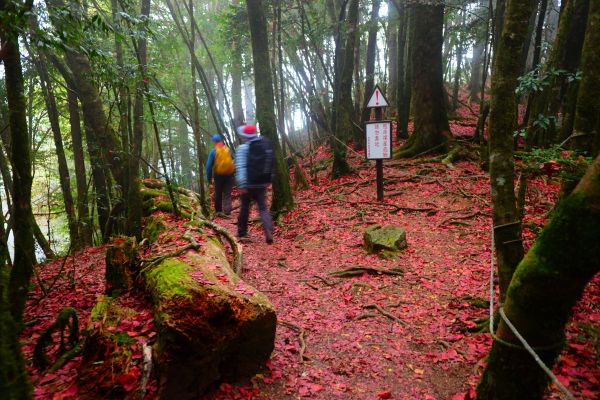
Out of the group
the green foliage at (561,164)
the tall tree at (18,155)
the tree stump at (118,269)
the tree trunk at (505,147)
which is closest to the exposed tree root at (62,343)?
the tall tree at (18,155)

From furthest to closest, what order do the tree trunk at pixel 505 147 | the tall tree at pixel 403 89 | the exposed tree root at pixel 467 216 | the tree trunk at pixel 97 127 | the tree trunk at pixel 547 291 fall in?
the tall tree at pixel 403 89 → the tree trunk at pixel 97 127 → the exposed tree root at pixel 467 216 → the tree trunk at pixel 505 147 → the tree trunk at pixel 547 291

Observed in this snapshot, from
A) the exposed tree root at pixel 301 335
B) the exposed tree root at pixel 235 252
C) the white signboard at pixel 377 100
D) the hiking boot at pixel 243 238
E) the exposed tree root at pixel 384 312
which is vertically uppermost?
the white signboard at pixel 377 100

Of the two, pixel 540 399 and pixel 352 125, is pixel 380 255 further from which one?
pixel 352 125

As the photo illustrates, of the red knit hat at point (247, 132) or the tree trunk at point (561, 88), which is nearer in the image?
the red knit hat at point (247, 132)

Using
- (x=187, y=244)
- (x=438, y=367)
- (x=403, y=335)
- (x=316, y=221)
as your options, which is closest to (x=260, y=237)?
(x=316, y=221)

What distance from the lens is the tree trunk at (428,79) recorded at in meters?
11.3

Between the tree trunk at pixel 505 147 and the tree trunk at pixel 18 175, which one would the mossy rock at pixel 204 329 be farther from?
the tree trunk at pixel 505 147

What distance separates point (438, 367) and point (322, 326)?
1449mm

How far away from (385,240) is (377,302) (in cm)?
181

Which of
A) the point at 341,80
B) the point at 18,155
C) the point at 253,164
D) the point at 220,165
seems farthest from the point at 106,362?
the point at 341,80

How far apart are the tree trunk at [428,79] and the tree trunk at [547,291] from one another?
1014 centimetres

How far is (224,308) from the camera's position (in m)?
3.04

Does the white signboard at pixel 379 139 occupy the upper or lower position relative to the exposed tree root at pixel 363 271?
upper

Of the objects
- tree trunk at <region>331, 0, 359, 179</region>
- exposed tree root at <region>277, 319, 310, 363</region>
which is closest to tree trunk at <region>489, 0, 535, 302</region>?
exposed tree root at <region>277, 319, 310, 363</region>
